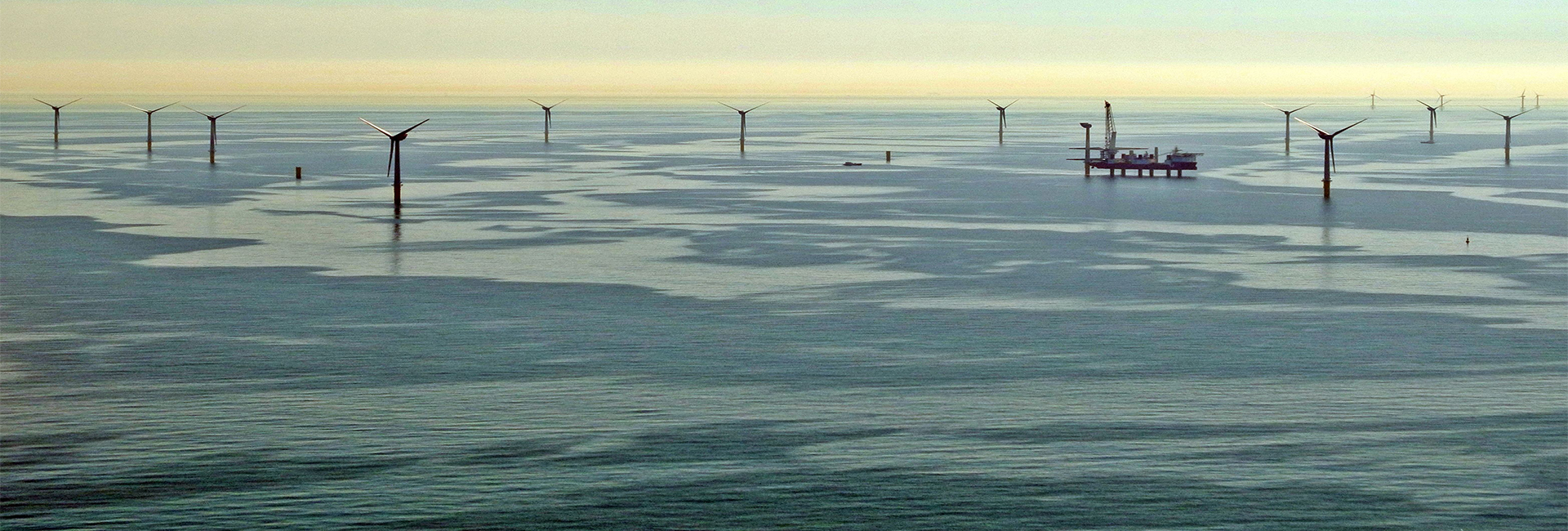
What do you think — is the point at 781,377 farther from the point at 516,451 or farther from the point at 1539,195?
the point at 1539,195

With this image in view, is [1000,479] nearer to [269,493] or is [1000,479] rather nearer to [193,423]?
[269,493]

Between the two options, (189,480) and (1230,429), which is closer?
(189,480)

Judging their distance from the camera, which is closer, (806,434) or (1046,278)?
(806,434)

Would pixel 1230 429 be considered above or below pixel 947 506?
above

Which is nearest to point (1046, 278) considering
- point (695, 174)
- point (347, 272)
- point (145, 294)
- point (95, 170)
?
point (347, 272)

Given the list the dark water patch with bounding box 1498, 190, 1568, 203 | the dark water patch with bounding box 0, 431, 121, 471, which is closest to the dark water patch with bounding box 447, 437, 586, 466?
the dark water patch with bounding box 0, 431, 121, 471

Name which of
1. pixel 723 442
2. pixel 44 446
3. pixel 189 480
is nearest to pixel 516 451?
pixel 723 442

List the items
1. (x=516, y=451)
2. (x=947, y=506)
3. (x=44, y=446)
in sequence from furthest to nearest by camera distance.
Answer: (x=44, y=446) < (x=516, y=451) < (x=947, y=506)

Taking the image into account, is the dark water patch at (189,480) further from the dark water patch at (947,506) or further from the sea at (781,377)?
the dark water patch at (947,506)

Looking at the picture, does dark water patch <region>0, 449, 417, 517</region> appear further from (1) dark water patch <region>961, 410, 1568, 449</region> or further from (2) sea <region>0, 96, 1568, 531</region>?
(1) dark water patch <region>961, 410, 1568, 449</region>
